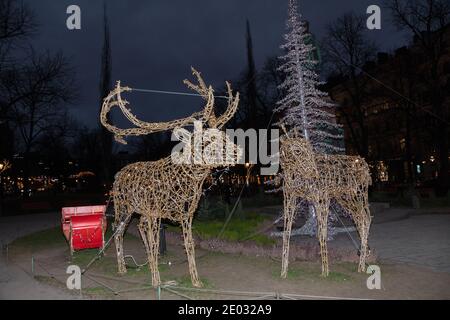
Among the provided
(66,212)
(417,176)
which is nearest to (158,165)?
(66,212)

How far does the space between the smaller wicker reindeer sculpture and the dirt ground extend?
1.89ft

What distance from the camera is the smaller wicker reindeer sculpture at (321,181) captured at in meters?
7.82

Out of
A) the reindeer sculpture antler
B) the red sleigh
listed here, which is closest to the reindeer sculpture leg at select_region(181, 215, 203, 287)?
the reindeer sculpture antler

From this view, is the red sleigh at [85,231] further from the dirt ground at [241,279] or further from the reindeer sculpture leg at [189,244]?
the reindeer sculpture leg at [189,244]

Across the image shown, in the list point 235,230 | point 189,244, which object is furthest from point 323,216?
point 235,230

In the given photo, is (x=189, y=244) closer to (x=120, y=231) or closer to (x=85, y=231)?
(x=120, y=231)

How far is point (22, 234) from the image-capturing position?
55.7 ft

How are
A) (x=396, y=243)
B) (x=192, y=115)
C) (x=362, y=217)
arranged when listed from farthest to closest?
1. (x=396, y=243)
2. (x=362, y=217)
3. (x=192, y=115)

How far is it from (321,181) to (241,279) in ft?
8.26

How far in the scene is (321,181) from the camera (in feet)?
25.8

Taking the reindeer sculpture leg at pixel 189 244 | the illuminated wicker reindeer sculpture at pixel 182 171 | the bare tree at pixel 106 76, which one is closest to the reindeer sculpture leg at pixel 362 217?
the illuminated wicker reindeer sculpture at pixel 182 171

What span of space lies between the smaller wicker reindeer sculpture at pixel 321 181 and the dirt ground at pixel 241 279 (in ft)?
1.89

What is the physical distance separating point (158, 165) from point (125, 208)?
5.67 feet

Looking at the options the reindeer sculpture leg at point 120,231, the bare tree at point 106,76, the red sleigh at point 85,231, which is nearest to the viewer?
the reindeer sculpture leg at point 120,231
